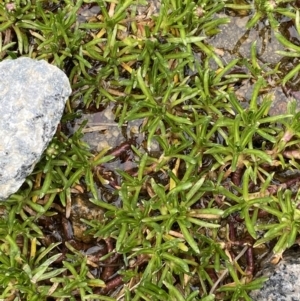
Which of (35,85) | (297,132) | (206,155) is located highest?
(35,85)

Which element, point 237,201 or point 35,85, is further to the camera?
point 237,201

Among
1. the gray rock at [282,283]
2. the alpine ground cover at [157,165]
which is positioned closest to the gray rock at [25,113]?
the alpine ground cover at [157,165]

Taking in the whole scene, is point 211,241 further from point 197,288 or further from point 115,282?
point 115,282

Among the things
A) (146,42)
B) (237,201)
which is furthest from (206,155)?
(146,42)

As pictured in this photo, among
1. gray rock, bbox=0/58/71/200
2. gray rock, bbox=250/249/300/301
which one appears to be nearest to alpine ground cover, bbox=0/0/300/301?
gray rock, bbox=250/249/300/301

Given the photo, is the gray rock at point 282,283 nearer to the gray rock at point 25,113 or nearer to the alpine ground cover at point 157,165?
the alpine ground cover at point 157,165

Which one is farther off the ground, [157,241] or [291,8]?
[291,8]
